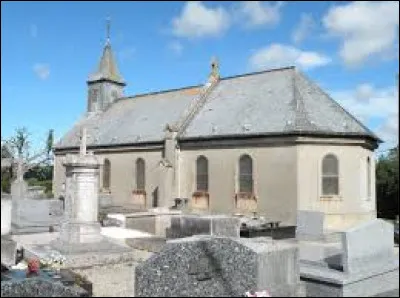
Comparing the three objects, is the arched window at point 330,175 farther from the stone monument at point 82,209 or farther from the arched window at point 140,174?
the stone monument at point 82,209

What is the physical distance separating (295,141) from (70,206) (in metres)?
10.9

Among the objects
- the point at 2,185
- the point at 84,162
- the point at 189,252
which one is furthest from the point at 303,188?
the point at 2,185

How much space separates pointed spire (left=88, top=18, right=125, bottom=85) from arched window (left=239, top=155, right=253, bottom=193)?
18.7m

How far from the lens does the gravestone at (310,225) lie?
17.8 meters

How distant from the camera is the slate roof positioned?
2333cm

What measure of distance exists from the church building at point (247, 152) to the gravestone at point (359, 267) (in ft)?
34.9

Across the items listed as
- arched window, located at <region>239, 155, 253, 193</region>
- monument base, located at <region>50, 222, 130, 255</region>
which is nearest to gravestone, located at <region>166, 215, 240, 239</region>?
monument base, located at <region>50, 222, 130, 255</region>

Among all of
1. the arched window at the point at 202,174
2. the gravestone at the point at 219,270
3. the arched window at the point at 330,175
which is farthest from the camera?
the arched window at the point at 202,174

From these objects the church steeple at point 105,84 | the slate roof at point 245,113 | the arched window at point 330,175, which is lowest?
the arched window at point 330,175

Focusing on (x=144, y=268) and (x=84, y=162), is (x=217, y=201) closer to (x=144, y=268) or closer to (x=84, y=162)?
(x=84, y=162)

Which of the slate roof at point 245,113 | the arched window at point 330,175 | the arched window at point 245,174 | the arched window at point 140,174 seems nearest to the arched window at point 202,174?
the slate roof at point 245,113

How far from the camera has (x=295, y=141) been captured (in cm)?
2230

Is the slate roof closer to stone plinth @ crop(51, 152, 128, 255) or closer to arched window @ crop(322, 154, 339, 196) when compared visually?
arched window @ crop(322, 154, 339, 196)

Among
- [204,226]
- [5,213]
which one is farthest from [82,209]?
[5,213]
